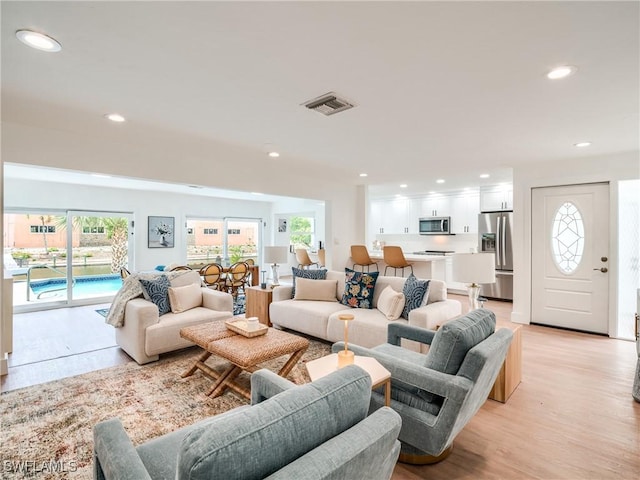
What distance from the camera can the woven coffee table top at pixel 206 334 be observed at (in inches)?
114

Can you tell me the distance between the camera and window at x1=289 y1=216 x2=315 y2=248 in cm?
1048

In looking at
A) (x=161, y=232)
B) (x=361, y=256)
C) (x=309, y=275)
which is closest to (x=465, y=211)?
(x=361, y=256)

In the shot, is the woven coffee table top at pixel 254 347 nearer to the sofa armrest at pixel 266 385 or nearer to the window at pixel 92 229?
the sofa armrest at pixel 266 385

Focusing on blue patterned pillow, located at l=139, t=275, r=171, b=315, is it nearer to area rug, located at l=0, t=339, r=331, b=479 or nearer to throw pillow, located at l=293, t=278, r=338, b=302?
area rug, located at l=0, t=339, r=331, b=479

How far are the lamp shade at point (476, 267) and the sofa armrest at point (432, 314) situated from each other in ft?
1.75

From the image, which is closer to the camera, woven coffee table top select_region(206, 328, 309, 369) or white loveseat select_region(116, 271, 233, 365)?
woven coffee table top select_region(206, 328, 309, 369)

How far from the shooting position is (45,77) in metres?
2.16

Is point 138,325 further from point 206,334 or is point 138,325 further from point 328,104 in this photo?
point 328,104

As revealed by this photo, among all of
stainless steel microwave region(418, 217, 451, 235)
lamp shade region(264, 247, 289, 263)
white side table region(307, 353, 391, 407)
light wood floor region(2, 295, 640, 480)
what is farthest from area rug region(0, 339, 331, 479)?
stainless steel microwave region(418, 217, 451, 235)

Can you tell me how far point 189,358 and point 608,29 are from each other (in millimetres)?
4226

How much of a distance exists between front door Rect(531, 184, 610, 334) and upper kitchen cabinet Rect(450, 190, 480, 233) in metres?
2.34

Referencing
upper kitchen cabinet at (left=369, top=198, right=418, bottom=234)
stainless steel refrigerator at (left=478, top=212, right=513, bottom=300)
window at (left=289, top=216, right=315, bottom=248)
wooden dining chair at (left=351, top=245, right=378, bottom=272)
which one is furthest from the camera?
window at (left=289, top=216, right=315, bottom=248)

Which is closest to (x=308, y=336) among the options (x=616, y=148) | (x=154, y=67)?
(x=154, y=67)

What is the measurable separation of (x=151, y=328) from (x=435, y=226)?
250 inches
